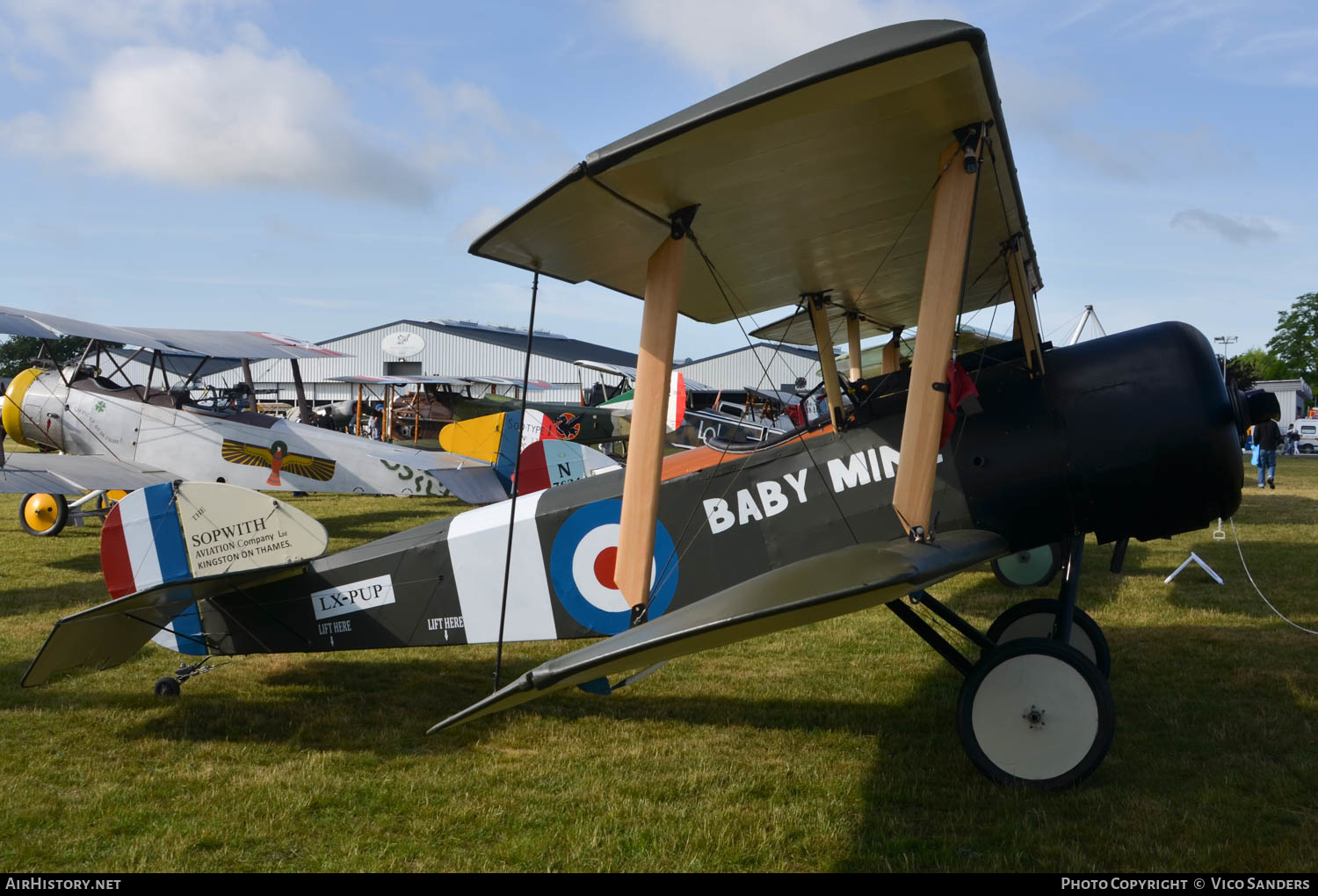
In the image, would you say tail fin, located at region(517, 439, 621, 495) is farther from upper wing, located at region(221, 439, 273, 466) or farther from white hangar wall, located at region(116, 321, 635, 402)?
white hangar wall, located at region(116, 321, 635, 402)

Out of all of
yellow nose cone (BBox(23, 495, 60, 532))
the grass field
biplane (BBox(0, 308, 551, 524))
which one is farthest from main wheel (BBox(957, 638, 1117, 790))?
yellow nose cone (BBox(23, 495, 60, 532))

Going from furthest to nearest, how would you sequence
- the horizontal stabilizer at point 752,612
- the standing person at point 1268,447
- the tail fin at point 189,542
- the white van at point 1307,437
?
the white van at point 1307,437, the standing person at point 1268,447, the tail fin at point 189,542, the horizontal stabilizer at point 752,612

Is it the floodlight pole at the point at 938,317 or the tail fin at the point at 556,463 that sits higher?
the floodlight pole at the point at 938,317

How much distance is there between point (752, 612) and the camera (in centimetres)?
240

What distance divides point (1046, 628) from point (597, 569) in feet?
8.49

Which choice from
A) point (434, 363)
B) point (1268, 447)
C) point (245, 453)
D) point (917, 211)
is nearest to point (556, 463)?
point (245, 453)

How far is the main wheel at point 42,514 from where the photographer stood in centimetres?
1095

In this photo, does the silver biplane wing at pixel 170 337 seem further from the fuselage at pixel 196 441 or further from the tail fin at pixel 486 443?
the tail fin at pixel 486 443

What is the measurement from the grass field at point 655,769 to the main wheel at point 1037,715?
12 cm

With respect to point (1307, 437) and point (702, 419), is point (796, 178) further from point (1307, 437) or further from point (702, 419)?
point (1307, 437)

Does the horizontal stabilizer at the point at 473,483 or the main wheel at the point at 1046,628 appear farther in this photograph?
the horizontal stabilizer at the point at 473,483

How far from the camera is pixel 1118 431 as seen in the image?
12.4ft

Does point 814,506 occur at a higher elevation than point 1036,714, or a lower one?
higher

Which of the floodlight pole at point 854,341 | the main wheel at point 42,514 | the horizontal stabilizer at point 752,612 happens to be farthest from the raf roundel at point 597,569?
the main wheel at point 42,514
